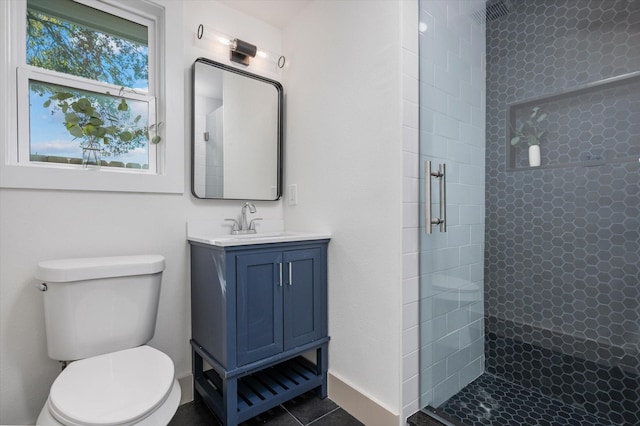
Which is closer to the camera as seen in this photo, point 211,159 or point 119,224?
point 119,224

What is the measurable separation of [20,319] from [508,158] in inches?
91.9

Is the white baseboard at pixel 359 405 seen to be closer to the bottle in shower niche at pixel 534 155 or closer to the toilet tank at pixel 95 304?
the toilet tank at pixel 95 304

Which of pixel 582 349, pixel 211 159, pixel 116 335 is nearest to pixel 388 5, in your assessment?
pixel 211 159

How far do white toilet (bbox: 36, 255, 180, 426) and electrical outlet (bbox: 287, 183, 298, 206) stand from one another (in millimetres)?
880

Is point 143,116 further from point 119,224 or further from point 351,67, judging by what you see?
point 351,67

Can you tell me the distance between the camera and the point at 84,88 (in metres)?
1.55

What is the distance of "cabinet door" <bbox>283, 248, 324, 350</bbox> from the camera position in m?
1.59

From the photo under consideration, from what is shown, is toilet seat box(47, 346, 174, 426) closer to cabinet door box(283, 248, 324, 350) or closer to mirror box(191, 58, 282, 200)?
cabinet door box(283, 248, 324, 350)

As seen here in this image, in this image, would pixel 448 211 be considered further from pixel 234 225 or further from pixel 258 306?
pixel 234 225

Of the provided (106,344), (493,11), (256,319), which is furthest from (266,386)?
(493,11)

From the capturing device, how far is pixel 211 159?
6.02 ft

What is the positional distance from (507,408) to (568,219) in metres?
0.90

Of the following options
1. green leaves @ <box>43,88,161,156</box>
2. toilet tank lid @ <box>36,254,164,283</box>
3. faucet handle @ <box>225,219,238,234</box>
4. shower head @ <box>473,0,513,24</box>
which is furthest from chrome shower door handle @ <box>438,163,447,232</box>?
green leaves @ <box>43,88,161,156</box>

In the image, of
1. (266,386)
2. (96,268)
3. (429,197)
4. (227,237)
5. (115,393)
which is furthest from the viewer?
(227,237)
